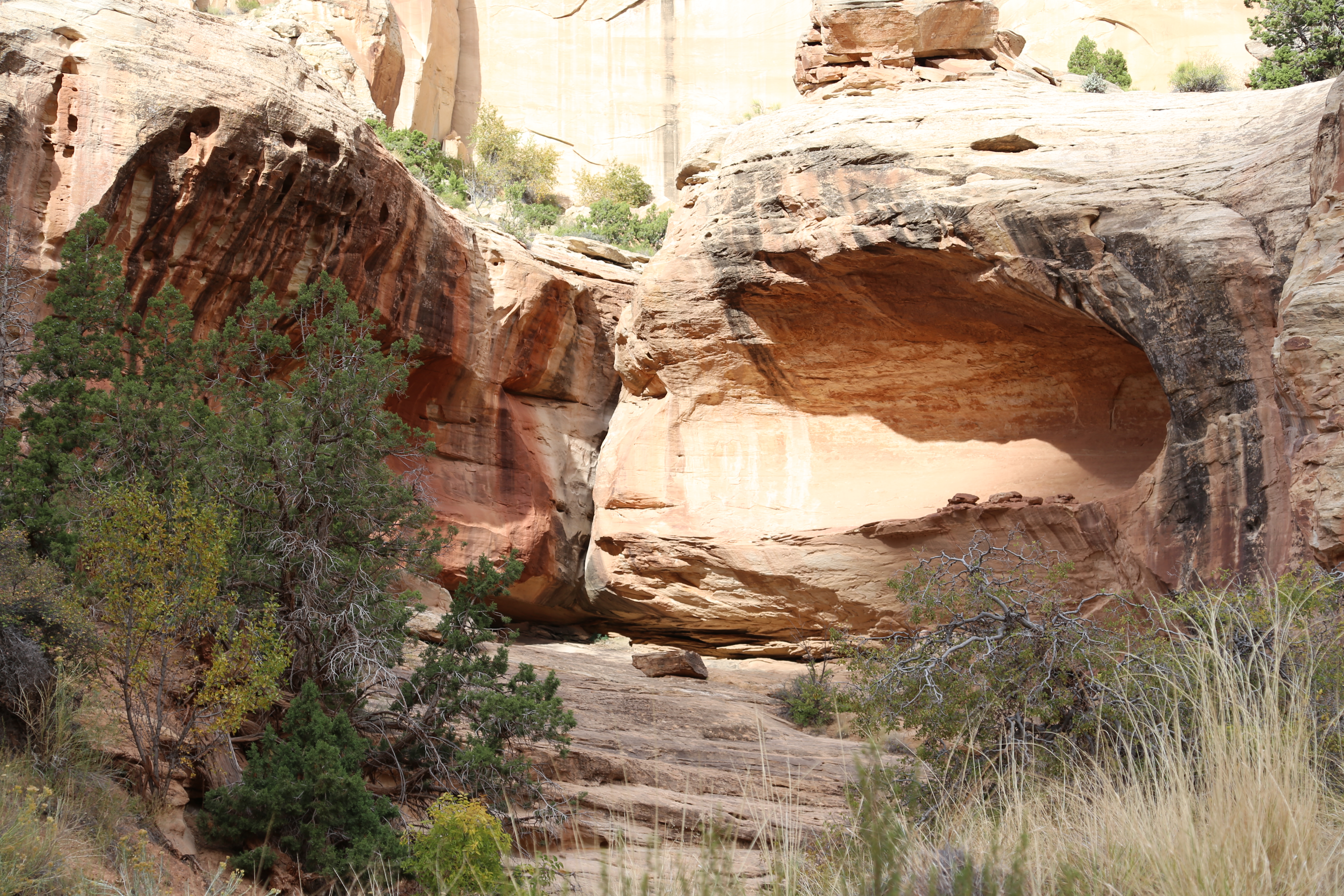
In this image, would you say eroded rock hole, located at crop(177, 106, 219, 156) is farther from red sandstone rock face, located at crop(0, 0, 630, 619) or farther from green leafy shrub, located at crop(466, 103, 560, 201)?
Answer: green leafy shrub, located at crop(466, 103, 560, 201)

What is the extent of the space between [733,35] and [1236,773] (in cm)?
4053

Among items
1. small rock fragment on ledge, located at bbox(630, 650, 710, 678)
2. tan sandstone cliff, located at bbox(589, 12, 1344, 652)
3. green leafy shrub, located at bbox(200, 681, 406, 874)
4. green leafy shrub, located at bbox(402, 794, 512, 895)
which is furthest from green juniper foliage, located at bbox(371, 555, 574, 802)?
tan sandstone cliff, located at bbox(589, 12, 1344, 652)

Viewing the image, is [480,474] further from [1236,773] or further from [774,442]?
[1236,773]

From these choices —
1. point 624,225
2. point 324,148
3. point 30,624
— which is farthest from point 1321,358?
point 624,225

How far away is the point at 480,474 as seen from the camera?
673 inches

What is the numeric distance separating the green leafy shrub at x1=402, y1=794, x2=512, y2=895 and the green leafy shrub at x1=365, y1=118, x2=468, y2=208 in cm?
2337

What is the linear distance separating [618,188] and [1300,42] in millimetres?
20717

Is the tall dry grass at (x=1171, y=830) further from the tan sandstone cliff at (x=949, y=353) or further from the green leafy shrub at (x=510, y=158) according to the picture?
the green leafy shrub at (x=510, y=158)

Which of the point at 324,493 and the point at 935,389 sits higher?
the point at 935,389

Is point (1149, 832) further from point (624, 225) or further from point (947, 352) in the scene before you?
point (624, 225)

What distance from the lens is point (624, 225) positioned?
3128 cm

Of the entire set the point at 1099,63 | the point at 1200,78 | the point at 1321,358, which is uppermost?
the point at 1099,63

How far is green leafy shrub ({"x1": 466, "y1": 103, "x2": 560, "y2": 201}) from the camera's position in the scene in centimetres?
3519

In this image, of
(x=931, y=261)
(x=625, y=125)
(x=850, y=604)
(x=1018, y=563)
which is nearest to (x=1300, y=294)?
(x=1018, y=563)
